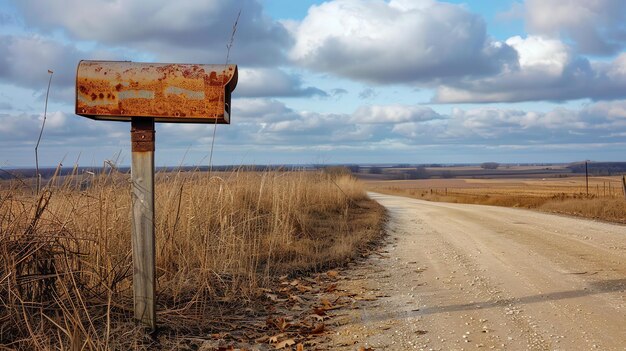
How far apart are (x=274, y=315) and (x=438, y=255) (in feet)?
16.5

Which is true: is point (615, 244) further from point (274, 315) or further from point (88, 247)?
point (88, 247)

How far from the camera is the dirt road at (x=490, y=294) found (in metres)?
5.51

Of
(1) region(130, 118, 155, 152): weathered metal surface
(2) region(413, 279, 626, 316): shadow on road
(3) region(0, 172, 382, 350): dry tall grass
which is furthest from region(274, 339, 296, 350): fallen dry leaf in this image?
(1) region(130, 118, 155, 152): weathered metal surface

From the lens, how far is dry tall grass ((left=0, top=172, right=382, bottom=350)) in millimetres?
4676

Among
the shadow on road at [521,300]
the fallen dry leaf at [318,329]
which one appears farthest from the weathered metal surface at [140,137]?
the shadow on road at [521,300]

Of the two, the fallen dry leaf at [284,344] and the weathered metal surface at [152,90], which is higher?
the weathered metal surface at [152,90]

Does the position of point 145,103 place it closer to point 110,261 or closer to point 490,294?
point 110,261

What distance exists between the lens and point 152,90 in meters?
4.92

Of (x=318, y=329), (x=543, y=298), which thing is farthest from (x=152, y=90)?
(x=543, y=298)

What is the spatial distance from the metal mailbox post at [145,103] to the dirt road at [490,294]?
1935 millimetres

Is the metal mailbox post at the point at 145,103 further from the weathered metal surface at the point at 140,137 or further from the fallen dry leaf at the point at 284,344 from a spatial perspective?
the fallen dry leaf at the point at 284,344

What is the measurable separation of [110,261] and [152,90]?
1962 millimetres

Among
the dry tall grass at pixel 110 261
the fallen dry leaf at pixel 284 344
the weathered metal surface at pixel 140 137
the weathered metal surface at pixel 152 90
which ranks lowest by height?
the fallen dry leaf at pixel 284 344

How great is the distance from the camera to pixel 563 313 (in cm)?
632
